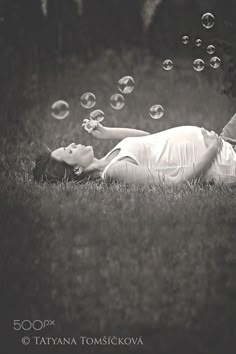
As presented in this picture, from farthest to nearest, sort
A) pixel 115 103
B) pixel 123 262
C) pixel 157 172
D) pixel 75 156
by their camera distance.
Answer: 1. pixel 115 103
2. pixel 75 156
3. pixel 157 172
4. pixel 123 262

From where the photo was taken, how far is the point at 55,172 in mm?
2887

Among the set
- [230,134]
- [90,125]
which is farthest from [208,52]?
[90,125]

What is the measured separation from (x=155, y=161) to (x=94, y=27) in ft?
3.58

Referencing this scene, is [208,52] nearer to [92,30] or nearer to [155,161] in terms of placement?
[155,161]

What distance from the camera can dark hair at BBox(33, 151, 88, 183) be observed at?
9.46 feet

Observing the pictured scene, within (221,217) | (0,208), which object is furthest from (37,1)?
(221,217)

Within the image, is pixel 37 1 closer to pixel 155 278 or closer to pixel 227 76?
pixel 227 76

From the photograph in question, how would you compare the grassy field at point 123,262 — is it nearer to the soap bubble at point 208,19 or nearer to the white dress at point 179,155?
the white dress at point 179,155

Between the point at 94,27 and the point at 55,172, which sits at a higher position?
the point at 94,27

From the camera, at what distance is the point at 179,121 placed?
3.61 meters

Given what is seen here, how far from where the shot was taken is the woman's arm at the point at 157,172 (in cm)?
273

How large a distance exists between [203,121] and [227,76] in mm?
344

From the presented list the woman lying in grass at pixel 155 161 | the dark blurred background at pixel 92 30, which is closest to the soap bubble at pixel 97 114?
the woman lying in grass at pixel 155 161

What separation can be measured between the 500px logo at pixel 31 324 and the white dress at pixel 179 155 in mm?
661
